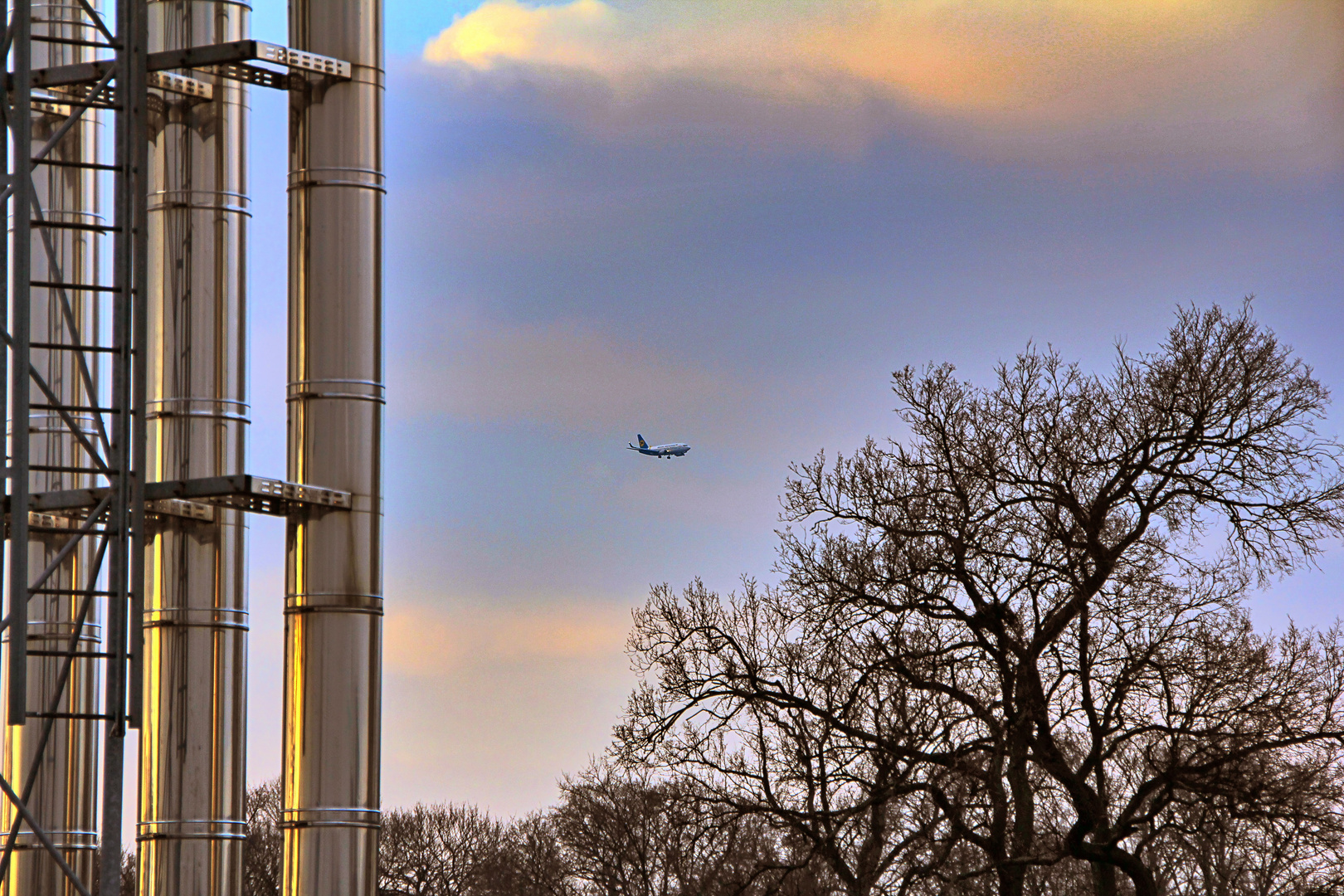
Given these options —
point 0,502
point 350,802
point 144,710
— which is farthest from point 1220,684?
point 0,502

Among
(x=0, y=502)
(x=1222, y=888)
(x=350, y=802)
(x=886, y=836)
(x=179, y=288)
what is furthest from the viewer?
(x=1222, y=888)

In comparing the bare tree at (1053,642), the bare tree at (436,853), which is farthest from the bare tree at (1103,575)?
the bare tree at (436,853)

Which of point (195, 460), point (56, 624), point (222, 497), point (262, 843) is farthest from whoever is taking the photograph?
point (262, 843)

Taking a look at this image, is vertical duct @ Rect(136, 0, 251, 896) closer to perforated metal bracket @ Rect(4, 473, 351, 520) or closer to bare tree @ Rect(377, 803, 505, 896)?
perforated metal bracket @ Rect(4, 473, 351, 520)

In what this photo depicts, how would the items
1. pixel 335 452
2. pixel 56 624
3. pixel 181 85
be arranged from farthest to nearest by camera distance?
pixel 56 624 → pixel 181 85 → pixel 335 452

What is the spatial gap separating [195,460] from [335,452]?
4.22 ft

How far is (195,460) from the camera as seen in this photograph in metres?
14.6

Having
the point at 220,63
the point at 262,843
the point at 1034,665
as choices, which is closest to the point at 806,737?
the point at 1034,665

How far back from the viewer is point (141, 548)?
1230 centimetres

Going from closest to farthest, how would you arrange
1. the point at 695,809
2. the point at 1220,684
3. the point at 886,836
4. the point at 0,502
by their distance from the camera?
1. the point at 0,502
2. the point at 1220,684
3. the point at 695,809
4. the point at 886,836

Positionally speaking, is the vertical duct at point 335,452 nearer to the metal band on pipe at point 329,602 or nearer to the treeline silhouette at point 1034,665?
the metal band on pipe at point 329,602

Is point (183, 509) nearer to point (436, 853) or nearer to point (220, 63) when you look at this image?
point (220, 63)

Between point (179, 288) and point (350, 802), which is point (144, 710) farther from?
point (179, 288)

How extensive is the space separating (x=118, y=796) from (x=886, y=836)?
51.0 feet
